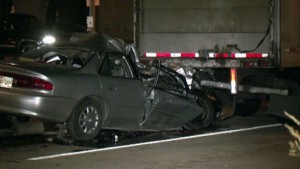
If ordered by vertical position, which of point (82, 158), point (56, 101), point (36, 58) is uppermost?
point (36, 58)

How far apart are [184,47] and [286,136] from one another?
3.28m

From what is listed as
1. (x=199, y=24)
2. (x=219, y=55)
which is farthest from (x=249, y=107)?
(x=199, y=24)

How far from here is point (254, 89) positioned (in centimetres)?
1180

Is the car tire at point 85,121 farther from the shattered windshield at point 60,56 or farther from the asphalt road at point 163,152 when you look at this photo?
the shattered windshield at point 60,56

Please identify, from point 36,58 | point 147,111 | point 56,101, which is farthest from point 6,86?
point 147,111

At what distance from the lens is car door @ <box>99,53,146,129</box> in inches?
356

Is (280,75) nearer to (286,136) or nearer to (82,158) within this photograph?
(286,136)

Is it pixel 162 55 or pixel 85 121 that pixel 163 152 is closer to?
pixel 85 121

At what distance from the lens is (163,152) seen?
8.07 m

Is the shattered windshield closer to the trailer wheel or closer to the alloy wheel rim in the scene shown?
the alloy wheel rim

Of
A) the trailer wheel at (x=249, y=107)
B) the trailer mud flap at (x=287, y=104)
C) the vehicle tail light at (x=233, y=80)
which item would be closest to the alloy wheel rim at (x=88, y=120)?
the vehicle tail light at (x=233, y=80)

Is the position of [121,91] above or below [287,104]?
above

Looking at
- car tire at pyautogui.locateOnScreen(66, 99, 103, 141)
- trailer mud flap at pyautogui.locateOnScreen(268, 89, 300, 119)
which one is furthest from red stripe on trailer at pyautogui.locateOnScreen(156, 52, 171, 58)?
car tire at pyautogui.locateOnScreen(66, 99, 103, 141)

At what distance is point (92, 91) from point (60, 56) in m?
1.09
